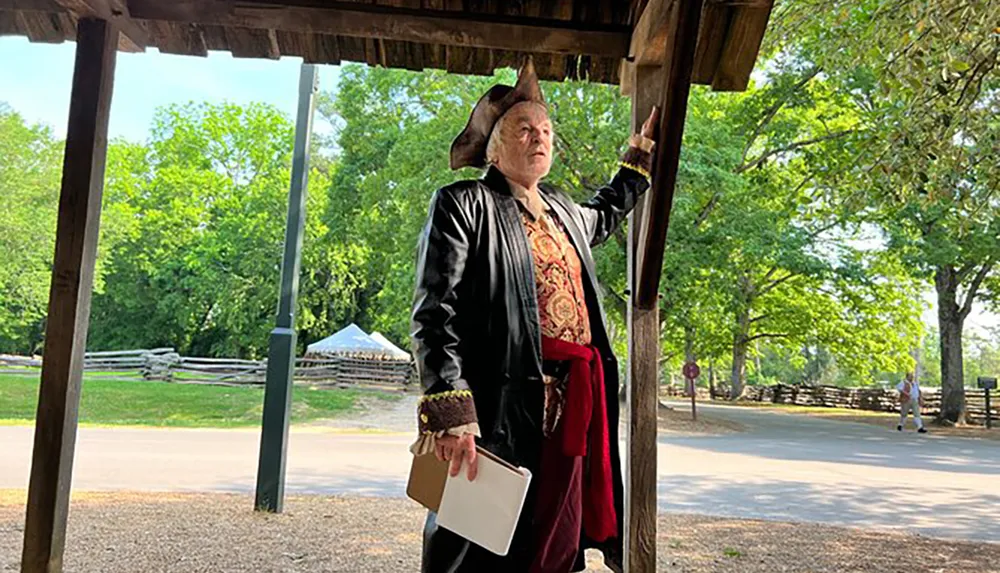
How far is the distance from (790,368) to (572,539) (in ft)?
173

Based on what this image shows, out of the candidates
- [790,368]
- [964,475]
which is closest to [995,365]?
[790,368]

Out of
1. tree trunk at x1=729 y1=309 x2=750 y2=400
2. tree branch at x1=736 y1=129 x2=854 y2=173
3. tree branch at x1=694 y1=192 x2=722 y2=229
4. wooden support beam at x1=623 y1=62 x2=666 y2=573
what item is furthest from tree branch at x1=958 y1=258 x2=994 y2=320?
wooden support beam at x1=623 y1=62 x2=666 y2=573

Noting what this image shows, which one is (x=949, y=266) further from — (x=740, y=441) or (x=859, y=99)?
(x=740, y=441)

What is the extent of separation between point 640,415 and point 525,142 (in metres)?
1.01

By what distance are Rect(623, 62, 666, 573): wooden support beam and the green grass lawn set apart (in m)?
12.8

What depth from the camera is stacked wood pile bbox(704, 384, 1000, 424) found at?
21609mm

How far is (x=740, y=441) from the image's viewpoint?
42.7 feet

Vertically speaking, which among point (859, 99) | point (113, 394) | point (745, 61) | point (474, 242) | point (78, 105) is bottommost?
point (113, 394)

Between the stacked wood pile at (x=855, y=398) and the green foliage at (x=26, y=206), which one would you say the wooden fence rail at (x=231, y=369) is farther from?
the stacked wood pile at (x=855, y=398)

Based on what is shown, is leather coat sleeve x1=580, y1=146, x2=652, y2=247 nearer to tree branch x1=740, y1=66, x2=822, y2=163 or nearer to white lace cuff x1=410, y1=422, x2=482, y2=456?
white lace cuff x1=410, y1=422, x2=482, y2=456

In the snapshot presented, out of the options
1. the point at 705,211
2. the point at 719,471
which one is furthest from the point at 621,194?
the point at 705,211

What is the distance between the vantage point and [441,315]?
72.0 inches

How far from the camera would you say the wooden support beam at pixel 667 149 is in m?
2.05

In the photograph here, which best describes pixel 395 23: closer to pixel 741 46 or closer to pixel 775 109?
pixel 741 46
